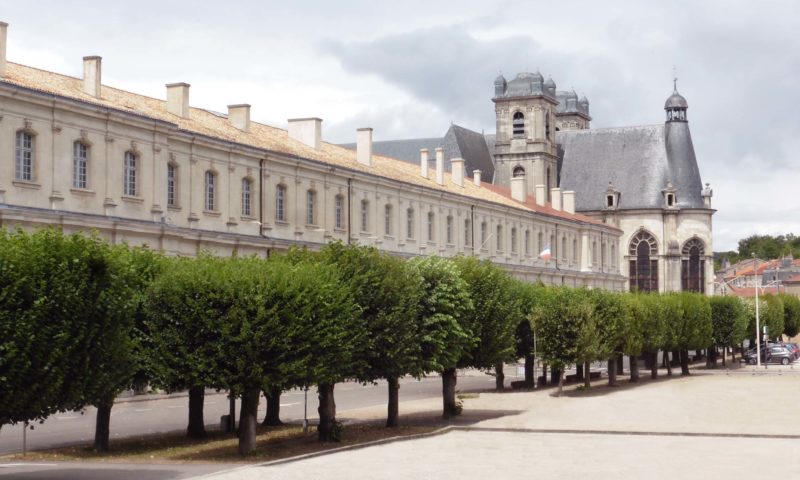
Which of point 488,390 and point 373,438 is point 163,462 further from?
point 488,390

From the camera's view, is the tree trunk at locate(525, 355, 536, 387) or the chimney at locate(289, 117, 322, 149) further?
the chimney at locate(289, 117, 322, 149)

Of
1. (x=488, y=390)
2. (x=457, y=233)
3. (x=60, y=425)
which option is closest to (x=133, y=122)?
(x=60, y=425)

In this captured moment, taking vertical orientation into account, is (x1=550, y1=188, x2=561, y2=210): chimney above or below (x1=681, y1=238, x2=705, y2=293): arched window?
above

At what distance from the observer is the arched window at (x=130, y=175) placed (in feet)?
184

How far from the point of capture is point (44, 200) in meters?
50.7

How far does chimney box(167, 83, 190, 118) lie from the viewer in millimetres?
64562

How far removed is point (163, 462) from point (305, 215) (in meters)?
42.6


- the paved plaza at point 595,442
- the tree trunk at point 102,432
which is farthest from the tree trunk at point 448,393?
the tree trunk at point 102,432

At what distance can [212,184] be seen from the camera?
211 ft

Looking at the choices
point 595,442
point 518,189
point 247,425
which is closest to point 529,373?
point 595,442

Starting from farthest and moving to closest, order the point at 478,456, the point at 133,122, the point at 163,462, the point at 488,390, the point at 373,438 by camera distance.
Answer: the point at 488,390 → the point at 133,122 → the point at 373,438 → the point at 478,456 → the point at 163,462

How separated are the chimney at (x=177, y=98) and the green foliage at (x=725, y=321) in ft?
142

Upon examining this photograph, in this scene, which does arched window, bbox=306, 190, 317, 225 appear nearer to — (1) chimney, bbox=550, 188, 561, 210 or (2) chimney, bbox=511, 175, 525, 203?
(2) chimney, bbox=511, 175, 525, 203

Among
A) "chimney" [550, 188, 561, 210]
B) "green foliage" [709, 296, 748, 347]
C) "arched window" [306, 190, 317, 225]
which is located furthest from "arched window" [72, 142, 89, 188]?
"chimney" [550, 188, 561, 210]
